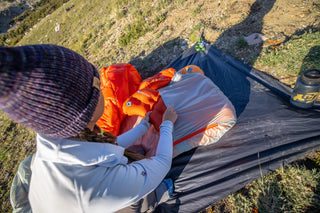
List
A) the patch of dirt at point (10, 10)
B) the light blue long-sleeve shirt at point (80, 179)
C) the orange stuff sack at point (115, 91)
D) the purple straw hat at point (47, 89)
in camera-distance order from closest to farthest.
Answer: the purple straw hat at point (47, 89), the light blue long-sleeve shirt at point (80, 179), the orange stuff sack at point (115, 91), the patch of dirt at point (10, 10)

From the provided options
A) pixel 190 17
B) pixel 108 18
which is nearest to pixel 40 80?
pixel 190 17

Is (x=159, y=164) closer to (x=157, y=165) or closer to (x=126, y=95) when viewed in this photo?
(x=157, y=165)

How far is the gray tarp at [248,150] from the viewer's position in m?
1.81

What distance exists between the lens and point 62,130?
965 mm

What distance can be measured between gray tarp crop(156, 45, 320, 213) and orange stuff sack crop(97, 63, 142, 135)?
1264mm

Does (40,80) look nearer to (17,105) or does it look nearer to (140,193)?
(17,105)

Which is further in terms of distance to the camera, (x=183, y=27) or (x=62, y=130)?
(x=183, y=27)

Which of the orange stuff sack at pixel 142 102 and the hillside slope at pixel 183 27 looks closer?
the orange stuff sack at pixel 142 102

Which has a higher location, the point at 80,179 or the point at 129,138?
the point at 80,179

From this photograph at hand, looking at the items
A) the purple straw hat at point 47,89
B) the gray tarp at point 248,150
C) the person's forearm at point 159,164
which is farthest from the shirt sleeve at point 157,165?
the gray tarp at point 248,150

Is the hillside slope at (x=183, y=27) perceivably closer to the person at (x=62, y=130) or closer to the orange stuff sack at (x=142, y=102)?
the orange stuff sack at (x=142, y=102)

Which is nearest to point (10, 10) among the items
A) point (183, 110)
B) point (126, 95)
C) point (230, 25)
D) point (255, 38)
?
point (126, 95)

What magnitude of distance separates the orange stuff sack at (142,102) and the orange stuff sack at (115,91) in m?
0.38

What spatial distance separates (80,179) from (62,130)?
31cm
